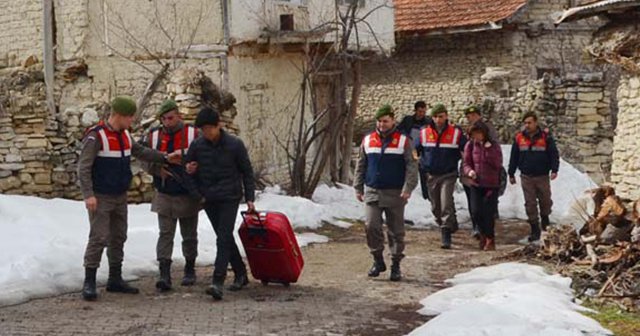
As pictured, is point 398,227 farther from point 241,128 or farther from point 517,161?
point 241,128

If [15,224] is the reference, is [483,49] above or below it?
above

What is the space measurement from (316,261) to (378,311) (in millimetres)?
2898

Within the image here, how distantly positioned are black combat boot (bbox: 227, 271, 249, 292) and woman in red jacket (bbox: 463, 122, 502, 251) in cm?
383

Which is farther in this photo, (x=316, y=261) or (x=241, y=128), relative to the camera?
(x=241, y=128)

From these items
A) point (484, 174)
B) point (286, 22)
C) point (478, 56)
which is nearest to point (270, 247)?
point (484, 174)

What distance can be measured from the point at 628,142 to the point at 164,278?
7616mm

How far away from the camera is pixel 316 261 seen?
10781 mm

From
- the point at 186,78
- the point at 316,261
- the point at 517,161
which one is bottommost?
the point at 316,261

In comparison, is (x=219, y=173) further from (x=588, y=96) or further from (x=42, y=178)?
(x=588, y=96)

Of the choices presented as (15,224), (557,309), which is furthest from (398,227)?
(15,224)

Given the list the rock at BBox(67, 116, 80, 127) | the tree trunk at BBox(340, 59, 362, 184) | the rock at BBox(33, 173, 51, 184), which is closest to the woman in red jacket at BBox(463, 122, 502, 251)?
the rock at BBox(67, 116, 80, 127)

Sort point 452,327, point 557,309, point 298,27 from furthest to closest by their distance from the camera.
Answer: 1. point 298,27
2. point 557,309
3. point 452,327

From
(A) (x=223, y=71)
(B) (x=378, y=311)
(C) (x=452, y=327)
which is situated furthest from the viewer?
(A) (x=223, y=71)

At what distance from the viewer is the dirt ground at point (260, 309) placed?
714cm
